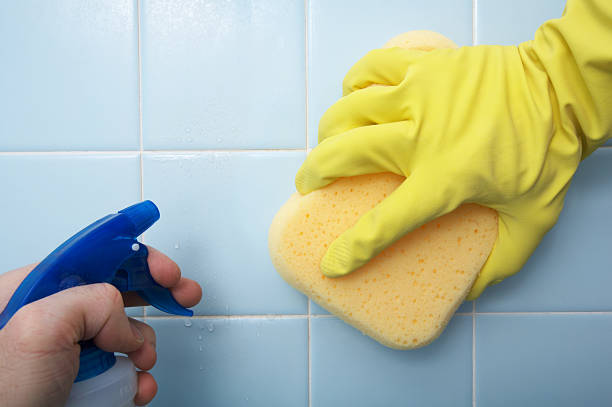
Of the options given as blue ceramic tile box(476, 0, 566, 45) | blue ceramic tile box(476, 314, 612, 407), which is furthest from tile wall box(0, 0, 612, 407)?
blue ceramic tile box(476, 314, 612, 407)

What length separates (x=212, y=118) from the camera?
556 mm

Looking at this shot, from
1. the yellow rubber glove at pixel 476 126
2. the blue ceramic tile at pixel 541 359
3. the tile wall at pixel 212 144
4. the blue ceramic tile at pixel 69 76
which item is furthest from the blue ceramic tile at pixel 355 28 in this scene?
the blue ceramic tile at pixel 541 359

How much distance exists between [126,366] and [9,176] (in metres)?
0.35

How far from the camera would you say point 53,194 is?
560 mm

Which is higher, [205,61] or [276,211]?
[205,61]

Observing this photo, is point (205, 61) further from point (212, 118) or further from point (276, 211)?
point (276, 211)

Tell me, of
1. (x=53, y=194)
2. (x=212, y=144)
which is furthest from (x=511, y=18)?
(x=53, y=194)

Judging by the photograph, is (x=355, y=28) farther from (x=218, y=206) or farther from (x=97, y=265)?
(x=97, y=265)

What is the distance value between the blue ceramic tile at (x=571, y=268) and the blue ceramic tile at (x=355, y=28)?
0.97 ft

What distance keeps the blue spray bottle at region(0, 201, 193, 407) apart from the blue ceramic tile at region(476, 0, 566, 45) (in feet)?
1.70

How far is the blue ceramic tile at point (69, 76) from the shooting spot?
0.56 m

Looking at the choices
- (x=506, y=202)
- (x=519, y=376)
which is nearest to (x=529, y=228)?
(x=506, y=202)

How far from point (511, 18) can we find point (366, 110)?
11.7 inches

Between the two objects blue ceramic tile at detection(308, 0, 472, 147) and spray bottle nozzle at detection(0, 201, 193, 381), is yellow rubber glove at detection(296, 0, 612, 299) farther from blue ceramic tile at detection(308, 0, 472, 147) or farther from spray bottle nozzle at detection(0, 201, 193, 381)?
spray bottle nozzle at detection(0, 201, 193, 381)
